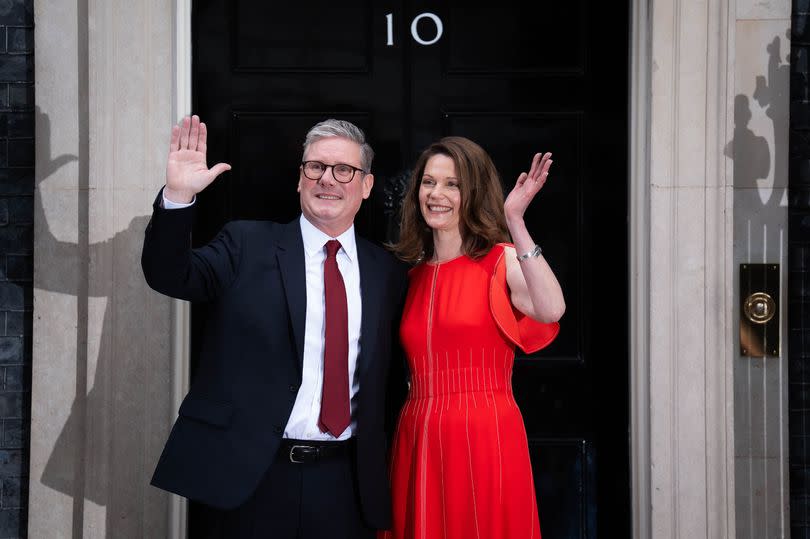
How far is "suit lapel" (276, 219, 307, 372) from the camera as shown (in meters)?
2.52

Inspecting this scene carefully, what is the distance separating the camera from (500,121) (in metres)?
3.46

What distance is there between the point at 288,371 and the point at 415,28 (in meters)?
1.78

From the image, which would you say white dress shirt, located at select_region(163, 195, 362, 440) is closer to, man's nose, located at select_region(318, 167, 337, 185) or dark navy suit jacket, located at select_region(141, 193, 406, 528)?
dark navy suit jacket, located at select_region(141, 193, 406, 528)

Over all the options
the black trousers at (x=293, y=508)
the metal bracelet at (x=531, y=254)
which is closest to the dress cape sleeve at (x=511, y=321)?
the metal bracelet at (x=531, y=254)

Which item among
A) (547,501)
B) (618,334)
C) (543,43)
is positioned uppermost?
(543,43)

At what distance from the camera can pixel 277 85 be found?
11.3 ft

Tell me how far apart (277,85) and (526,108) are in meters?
1.12

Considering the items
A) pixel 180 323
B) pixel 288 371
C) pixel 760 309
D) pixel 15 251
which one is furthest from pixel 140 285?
pixel 760 309

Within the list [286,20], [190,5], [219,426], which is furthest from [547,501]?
[190,5]

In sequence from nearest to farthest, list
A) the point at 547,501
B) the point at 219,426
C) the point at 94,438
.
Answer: the point at 219,426 → the point at 94,438 → the point at 547,501

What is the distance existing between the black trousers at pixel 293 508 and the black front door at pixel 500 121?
1116 mm

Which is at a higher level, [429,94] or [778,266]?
[429,94]

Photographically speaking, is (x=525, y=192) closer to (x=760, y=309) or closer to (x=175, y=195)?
(x=175, y=195)

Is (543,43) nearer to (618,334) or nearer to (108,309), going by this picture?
(618,334)
